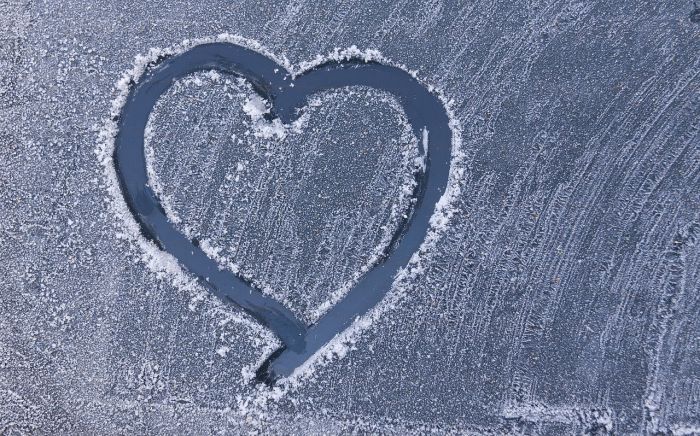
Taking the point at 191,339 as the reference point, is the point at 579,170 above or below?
above

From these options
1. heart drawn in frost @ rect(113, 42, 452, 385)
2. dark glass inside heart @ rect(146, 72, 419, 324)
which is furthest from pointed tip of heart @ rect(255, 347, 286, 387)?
dark glass inside heart @ rect(146, 72, 419, 324)

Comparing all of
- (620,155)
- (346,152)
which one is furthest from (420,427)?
(620,155)

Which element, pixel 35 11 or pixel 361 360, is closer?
pixel 361 360

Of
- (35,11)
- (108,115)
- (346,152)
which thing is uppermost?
(35,11)

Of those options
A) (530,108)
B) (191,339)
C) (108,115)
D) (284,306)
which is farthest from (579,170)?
(108,115)

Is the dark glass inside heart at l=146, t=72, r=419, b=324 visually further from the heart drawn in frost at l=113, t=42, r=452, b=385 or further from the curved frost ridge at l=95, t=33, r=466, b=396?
the curved frost ridge at l=95, t=33, r=466, b=396

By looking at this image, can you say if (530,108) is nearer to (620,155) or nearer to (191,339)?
(620,155)
